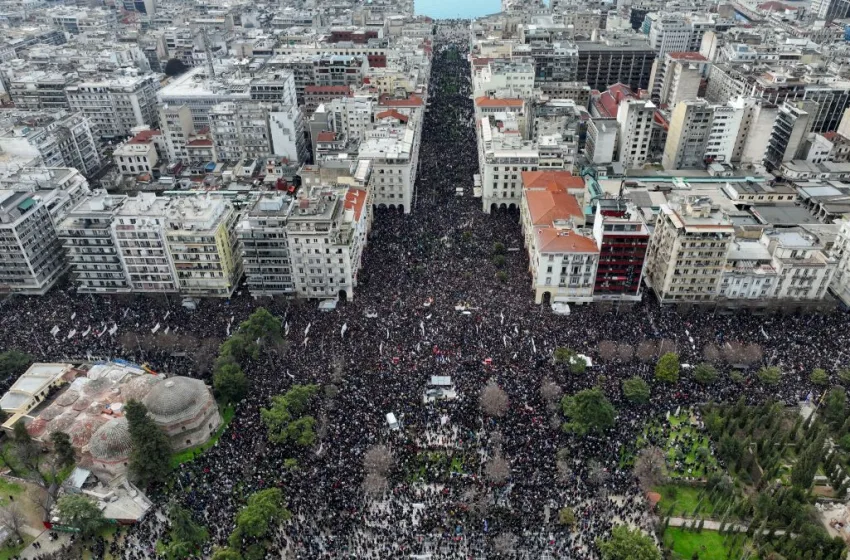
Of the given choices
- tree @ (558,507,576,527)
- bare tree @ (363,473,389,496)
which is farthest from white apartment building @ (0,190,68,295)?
tree @ (558,507,576,527)

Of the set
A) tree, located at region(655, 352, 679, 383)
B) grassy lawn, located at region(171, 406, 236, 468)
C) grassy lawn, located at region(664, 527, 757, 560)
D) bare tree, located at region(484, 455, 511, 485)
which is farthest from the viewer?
tree, located at region(655, 352, 679, 383)

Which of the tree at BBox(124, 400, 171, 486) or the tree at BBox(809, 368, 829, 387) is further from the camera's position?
the tree at BBox(809, 368, 829, 387)

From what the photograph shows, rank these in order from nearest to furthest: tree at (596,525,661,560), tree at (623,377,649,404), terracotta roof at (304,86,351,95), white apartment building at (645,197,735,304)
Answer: tree at (596,525,661,560) → tree at (623,377,649,404) → white apartment building at (645,197,735,304) → terracotta roof at (304,86,351,95)

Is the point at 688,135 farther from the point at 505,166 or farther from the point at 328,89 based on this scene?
the point at 328,89

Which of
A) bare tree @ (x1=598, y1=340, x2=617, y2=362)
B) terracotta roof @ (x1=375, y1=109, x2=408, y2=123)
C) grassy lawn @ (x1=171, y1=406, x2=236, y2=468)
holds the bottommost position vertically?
grassy lawn @ (x1=171, y1=406, x2=236, y2=468)

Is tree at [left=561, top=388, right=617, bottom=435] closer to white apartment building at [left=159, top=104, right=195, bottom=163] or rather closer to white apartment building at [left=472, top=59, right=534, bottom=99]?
white apartment building at [left=472, top=59, right=534, bottom=99]

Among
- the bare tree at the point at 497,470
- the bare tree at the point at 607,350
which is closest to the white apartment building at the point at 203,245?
the bare tree at the point at 497,470

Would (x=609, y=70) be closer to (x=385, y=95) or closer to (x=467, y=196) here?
(x=385, y=95)
